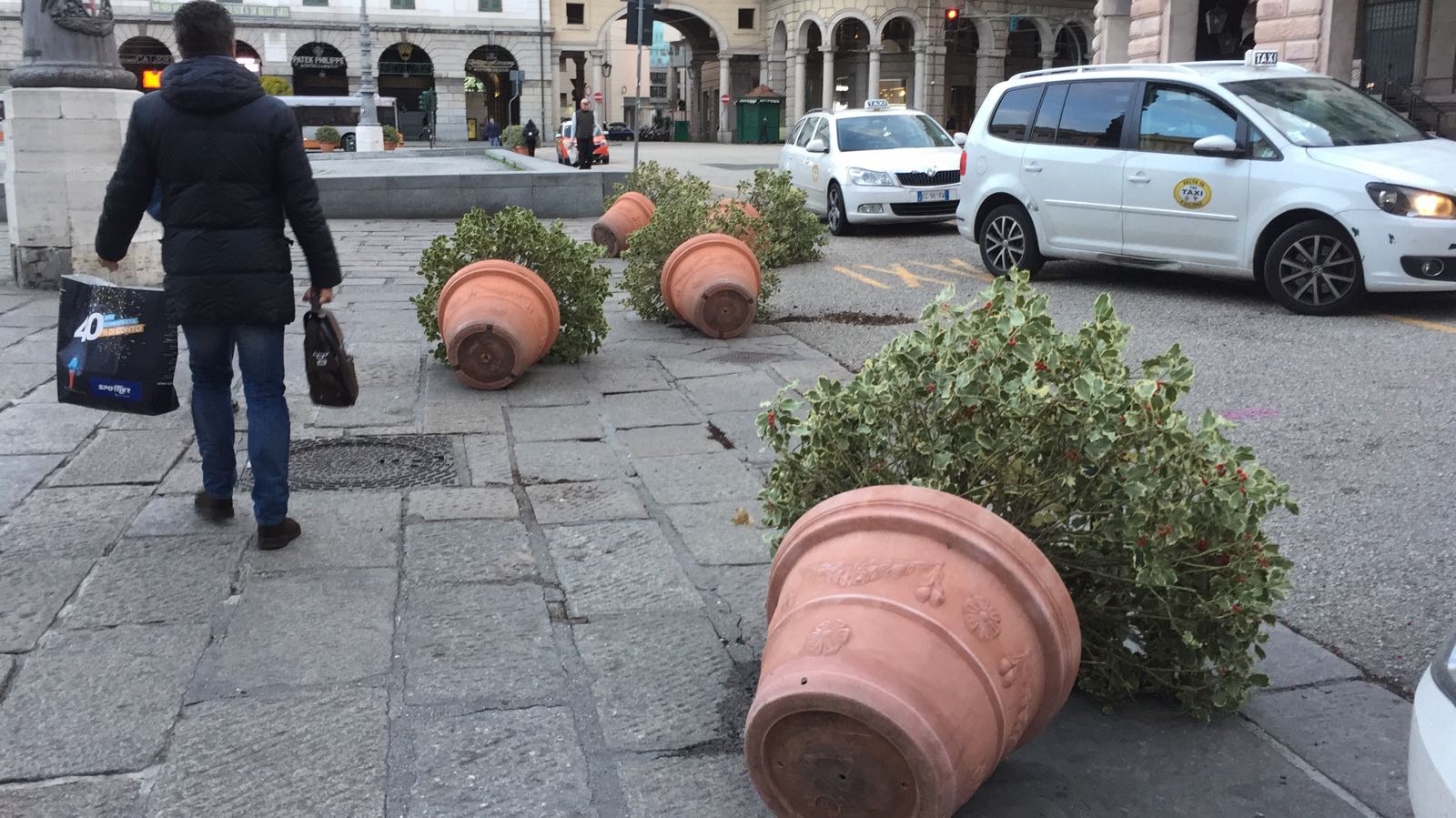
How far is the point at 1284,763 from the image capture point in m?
3.01

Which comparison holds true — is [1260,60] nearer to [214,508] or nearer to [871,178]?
[871,178]

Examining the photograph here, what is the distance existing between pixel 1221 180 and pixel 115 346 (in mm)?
7411

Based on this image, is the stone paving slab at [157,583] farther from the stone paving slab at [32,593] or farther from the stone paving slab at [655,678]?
the stone paving slab at [655,678]

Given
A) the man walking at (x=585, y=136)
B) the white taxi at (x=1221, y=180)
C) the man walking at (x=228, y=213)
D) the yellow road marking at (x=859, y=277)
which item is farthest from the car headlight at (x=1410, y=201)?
the man walking at (x=585, y=136)

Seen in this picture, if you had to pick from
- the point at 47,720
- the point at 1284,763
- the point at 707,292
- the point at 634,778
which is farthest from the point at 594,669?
the point at 707,292

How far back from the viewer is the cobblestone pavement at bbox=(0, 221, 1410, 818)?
293 cm

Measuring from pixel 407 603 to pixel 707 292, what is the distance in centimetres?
471

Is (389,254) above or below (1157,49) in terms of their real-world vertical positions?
below

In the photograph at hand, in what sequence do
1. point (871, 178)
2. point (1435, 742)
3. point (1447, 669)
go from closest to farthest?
point (1435, 742) < point (1447, 669) < point (871, 178)

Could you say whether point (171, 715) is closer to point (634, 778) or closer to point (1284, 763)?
point (634, 778)

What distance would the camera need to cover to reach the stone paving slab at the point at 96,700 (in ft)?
10.1

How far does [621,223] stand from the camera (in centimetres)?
1379

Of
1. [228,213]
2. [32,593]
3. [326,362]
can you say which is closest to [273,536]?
[326,362]

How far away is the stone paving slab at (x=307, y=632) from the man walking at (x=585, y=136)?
25.6 metres
